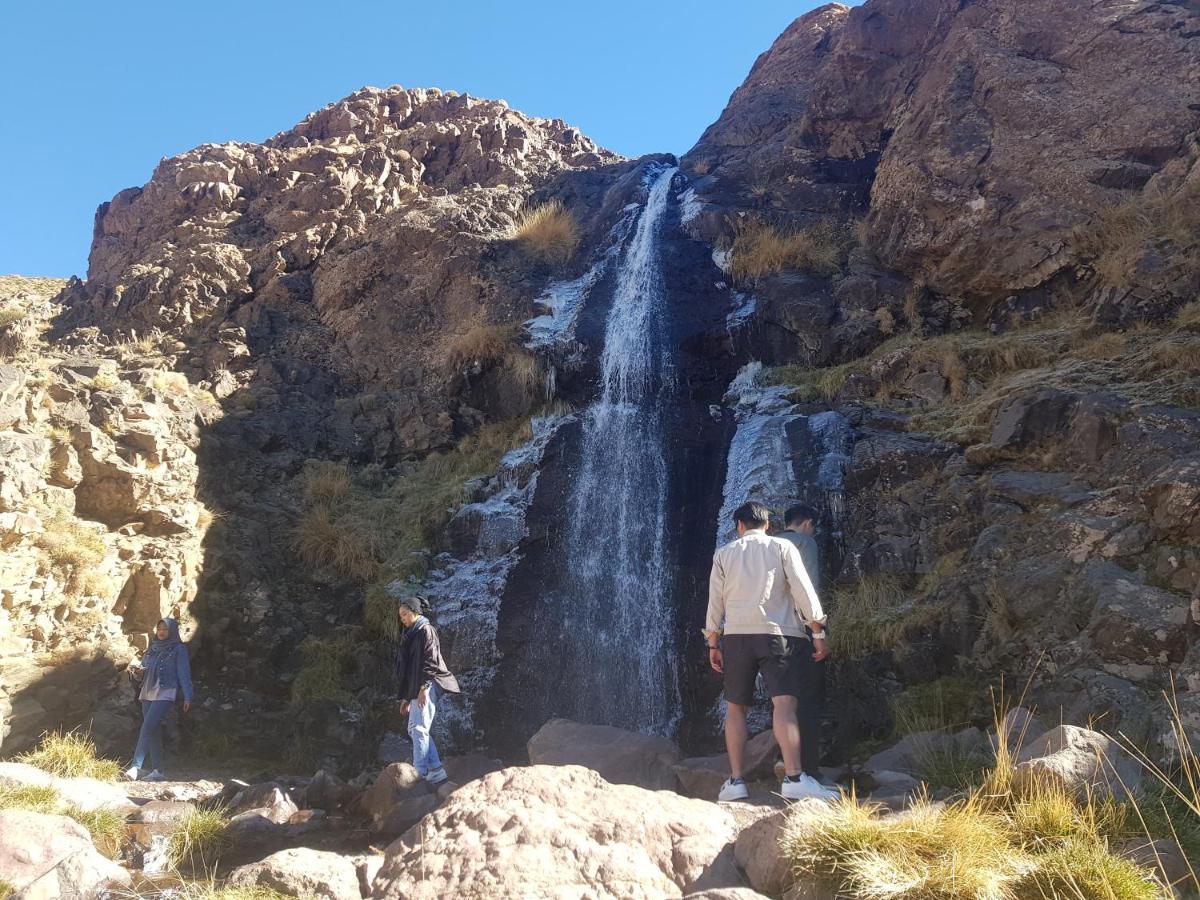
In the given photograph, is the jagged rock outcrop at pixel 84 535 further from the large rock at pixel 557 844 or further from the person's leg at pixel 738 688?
the person's leg at pixel 738 688

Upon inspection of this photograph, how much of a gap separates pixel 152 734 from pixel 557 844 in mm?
5726

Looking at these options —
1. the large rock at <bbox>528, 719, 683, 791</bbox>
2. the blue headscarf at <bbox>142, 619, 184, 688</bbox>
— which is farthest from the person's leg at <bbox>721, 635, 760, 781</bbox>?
the blue headscarf at <bbox>142, 619, 184, 688</bbox>

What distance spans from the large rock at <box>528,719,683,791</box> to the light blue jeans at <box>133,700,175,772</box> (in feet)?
12.1

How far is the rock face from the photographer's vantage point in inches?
489

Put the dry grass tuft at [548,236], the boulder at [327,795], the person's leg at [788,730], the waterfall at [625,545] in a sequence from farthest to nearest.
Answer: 1. the dry grass tuft at [548,236]
2. the waterfall at [625,545]
3. the boulder at [327,795]
4. the person's leg at [788,730]

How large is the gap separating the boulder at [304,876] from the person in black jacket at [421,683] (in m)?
2.41

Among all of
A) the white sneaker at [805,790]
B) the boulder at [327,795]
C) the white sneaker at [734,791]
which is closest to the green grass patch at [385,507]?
the boulder at [327,795]

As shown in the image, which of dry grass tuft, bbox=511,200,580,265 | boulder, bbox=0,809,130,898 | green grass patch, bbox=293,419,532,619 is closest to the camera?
boulder, bbox=0,809,130,898

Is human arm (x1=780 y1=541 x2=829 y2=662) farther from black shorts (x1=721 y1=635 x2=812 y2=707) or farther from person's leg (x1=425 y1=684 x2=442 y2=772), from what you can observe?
person's leg (x1=425 y1=684 x2=442 y2=772)

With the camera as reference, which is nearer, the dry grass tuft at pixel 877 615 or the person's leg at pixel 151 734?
the person's leg at pixel 151 734

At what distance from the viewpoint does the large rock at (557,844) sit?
3693mm

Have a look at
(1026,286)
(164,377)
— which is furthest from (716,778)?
(164,377)

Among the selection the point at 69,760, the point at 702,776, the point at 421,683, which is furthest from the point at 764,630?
the point at 69,760

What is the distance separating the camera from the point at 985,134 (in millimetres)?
13898
